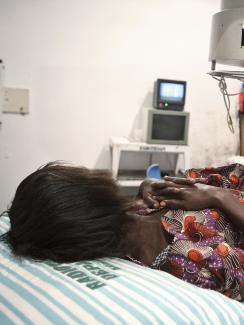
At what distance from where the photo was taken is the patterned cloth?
0.85 meters

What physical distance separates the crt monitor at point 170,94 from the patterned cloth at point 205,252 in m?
1.56

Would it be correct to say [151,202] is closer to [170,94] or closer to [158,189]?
[158,189]

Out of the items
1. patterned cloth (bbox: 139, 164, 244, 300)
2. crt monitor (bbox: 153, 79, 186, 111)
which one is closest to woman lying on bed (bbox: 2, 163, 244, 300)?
patterned cloth (bbox: 139, 164, 244, 300)

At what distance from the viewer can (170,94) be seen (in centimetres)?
248

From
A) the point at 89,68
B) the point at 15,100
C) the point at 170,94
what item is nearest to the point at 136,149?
the point at 170,94

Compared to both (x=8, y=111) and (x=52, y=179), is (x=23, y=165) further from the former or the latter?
(x=52, y=179)

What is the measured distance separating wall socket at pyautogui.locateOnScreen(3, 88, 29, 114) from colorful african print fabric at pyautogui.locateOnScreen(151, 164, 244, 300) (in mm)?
1688

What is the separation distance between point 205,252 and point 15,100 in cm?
187

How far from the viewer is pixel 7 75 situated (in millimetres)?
2342

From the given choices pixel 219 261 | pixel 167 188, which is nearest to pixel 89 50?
pixel 167 188

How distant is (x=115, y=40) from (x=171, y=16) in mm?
472

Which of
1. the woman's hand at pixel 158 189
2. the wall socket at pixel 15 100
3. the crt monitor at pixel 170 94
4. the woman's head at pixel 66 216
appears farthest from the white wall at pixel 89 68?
the woman's head at pixel 66 216

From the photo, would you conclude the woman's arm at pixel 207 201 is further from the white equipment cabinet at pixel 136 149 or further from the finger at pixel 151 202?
the white equipment cabinet at pixel 136 149

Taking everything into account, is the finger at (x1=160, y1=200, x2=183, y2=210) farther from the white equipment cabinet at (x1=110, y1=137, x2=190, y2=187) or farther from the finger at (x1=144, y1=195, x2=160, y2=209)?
the white equipment cabinet at (x1=110, y1=137, x2=190, y2=187)
